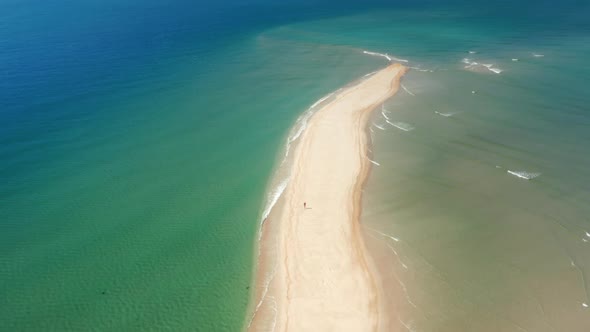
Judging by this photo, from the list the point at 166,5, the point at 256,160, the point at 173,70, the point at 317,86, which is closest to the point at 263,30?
the point at 173,70

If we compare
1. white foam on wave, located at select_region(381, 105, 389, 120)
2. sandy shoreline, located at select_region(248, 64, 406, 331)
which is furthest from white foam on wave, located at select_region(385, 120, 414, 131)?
sandy shoreline, located at select_region(248, 64, 406, 331)

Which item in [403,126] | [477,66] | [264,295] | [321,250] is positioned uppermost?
[477,66]

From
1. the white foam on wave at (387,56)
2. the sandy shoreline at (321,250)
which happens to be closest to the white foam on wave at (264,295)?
the sandy shoreline at (321,250)

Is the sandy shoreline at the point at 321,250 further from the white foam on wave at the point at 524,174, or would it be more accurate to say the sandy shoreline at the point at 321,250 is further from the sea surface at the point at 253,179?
the white foam on wave at the point at 524,174

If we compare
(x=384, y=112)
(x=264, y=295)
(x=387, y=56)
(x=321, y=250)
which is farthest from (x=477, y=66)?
(x=264, y=295)

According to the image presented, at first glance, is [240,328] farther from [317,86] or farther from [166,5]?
[166,5]

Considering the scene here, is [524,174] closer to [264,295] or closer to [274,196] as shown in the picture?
[274,196]
